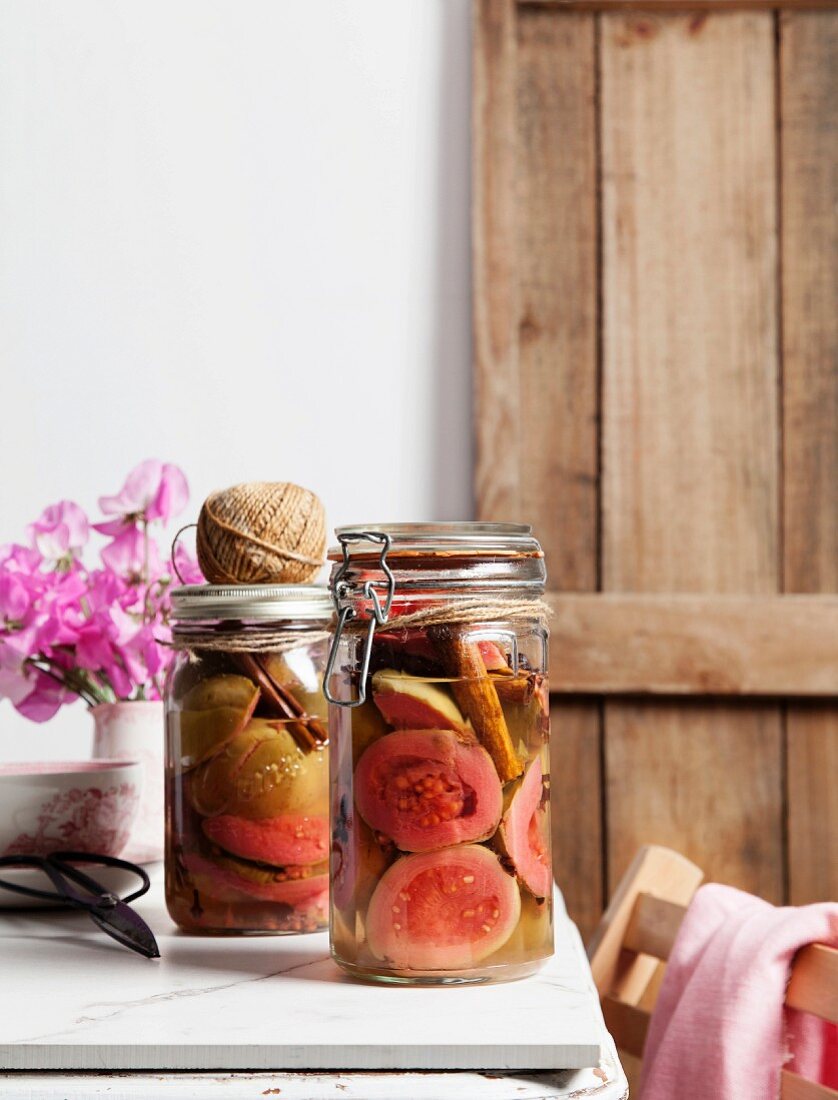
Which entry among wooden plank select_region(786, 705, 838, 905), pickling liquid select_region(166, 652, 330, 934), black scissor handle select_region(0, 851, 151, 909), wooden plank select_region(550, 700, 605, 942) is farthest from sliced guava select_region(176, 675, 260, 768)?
wooden plank select_region(786, 705, 838, 905)

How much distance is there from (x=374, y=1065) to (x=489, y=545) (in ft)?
0.78

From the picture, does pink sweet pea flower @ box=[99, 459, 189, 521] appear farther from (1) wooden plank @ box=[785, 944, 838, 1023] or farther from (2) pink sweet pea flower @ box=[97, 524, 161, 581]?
(1) wooden plank @ box=[785, 944, 838, 1023]

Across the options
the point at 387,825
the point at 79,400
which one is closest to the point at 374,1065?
the point at 387,825

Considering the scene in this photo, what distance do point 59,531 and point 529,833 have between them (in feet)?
1.65

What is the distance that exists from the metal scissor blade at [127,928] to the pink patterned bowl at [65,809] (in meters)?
0.11

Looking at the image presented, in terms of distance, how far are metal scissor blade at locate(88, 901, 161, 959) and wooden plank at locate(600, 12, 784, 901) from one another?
0.71 metres

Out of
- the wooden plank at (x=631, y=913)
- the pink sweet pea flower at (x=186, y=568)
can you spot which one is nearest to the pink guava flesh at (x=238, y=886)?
the pink sweet pea flower at (x=186, y=568)

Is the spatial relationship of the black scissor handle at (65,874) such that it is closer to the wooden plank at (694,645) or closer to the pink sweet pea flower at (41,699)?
the pink sweet pea flower at (41,699)

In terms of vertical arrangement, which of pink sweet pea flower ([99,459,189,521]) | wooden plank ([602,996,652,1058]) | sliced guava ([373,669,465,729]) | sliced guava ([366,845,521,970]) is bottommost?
wooden plank ([602,996,652,1058])

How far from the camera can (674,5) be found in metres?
1.28

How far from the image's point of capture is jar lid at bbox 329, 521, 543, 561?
22.8 inches

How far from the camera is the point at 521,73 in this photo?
129 centimetres

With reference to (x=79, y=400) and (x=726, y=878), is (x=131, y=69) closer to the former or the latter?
(x=79, y=400)

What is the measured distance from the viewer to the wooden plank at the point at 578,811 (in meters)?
1.27
